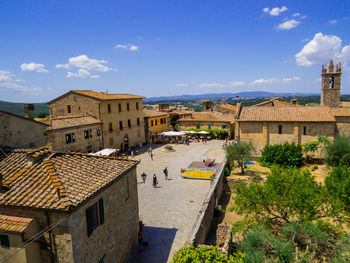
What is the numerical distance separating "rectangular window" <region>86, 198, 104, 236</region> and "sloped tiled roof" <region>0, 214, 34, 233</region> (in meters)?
1.73

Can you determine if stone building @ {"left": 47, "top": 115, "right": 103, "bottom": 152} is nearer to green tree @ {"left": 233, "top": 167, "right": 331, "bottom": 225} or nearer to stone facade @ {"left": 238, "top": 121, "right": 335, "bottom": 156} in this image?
stone facade @ {"left": 238, "top": 121, "right": 335, "bottom": 156}

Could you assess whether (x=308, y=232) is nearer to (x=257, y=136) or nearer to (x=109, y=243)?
(x=109, y=243)

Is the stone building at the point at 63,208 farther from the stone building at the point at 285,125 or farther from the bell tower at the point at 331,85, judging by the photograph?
the bell tower at the point at 331,85

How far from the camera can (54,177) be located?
8680 mm

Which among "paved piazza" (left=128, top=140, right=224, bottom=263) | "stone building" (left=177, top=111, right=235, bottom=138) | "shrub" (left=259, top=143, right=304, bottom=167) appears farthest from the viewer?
"stone building" (left=177, top=111, right=235, bottom=138)

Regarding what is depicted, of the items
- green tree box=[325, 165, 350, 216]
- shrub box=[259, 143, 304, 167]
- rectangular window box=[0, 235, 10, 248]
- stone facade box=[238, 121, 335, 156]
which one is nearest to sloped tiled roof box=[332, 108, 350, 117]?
stone facade box=[238, 121, 335, 156]

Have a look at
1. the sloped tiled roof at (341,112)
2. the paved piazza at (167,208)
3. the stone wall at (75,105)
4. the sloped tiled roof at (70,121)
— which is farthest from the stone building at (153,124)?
the sloped tiled roof at (341,112)

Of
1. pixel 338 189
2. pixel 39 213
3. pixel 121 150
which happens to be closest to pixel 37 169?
pixel 39 213

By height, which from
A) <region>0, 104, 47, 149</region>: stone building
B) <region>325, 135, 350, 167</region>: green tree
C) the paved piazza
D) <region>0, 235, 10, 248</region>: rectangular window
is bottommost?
the paved piazza

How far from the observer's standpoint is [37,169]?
9.45 meters

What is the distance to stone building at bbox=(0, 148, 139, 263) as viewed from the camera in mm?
7469

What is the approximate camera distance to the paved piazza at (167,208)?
40.5 ft

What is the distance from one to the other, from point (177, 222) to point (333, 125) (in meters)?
25.7

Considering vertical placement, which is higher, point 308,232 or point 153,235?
point 308,232
